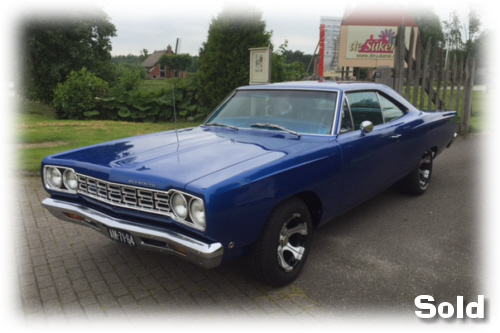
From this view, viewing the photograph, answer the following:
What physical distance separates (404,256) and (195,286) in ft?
6.36

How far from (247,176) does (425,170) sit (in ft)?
12.7

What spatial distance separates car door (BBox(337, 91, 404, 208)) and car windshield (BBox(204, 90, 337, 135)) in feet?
0.64

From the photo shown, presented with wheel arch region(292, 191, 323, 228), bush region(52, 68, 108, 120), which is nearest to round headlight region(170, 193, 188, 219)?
wheel arch region(292, 191, 323, 228)

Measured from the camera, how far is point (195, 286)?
131 inches

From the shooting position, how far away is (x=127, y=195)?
3.01 meters

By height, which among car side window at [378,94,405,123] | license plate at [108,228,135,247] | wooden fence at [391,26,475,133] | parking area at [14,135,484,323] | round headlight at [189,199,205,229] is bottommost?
parking area at [14,135,484,323]

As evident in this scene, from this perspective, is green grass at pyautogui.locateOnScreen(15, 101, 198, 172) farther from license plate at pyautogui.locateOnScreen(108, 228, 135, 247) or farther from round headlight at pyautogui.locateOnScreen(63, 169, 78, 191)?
license plate at pyautogui.locateOnScreen(108, 228, 135, 247)

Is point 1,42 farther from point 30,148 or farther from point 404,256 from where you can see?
point 404,256

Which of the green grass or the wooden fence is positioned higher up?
the wooden fence

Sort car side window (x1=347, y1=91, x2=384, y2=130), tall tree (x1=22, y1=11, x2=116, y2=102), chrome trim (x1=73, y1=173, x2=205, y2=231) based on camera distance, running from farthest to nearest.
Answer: tall tree (x1=22, y1=11, x2=116, y2=102), car side window (x1=347, y1=91, x2=384, y2=130), chrome trim (x1=73, y1=173, x2=205, y2=231)

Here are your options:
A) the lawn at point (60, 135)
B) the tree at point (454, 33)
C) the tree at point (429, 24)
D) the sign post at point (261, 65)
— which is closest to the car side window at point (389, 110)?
the lawn at point (60, 135)


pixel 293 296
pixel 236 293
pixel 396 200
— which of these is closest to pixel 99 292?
pixel 236 293

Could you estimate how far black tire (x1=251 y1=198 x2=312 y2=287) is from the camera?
303cm

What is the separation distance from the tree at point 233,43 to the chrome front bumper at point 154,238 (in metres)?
9.50
